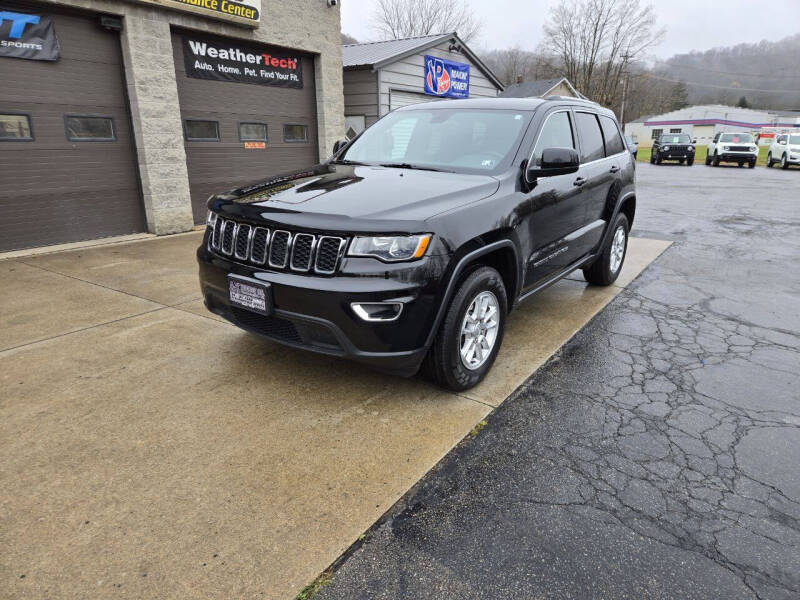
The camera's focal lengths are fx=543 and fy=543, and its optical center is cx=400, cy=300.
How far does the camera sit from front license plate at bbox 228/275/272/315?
2984mm

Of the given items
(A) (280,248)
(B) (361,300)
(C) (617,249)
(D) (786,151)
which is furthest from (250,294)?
(D) (786,151)

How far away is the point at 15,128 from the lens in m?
6.80

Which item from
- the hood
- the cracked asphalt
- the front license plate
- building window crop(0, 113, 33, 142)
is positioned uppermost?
building window crop(0, 113, 33, 142)

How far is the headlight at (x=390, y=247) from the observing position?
9.19 ft

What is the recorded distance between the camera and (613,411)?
3.25 m

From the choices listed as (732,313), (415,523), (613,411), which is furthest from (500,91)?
(415,523)

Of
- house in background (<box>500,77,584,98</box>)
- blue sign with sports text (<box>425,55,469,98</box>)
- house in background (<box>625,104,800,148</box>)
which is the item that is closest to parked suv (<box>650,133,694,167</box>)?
house in background (<box>500,77,584,98</box>)

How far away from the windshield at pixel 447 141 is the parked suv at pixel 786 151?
96.0ft

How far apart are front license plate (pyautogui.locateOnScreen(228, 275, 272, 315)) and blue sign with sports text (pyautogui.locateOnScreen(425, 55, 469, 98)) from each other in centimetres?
1260

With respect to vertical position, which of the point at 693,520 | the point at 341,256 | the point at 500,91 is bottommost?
the point at 693,520

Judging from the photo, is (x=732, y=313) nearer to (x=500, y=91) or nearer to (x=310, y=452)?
(x=310, y=452)

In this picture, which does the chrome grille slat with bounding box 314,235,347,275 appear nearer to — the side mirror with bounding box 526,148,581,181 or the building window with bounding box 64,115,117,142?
the side mirror with bounding box 526,148,581,181

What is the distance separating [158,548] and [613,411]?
8.25ft

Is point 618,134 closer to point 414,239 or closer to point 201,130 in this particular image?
point 414,239
